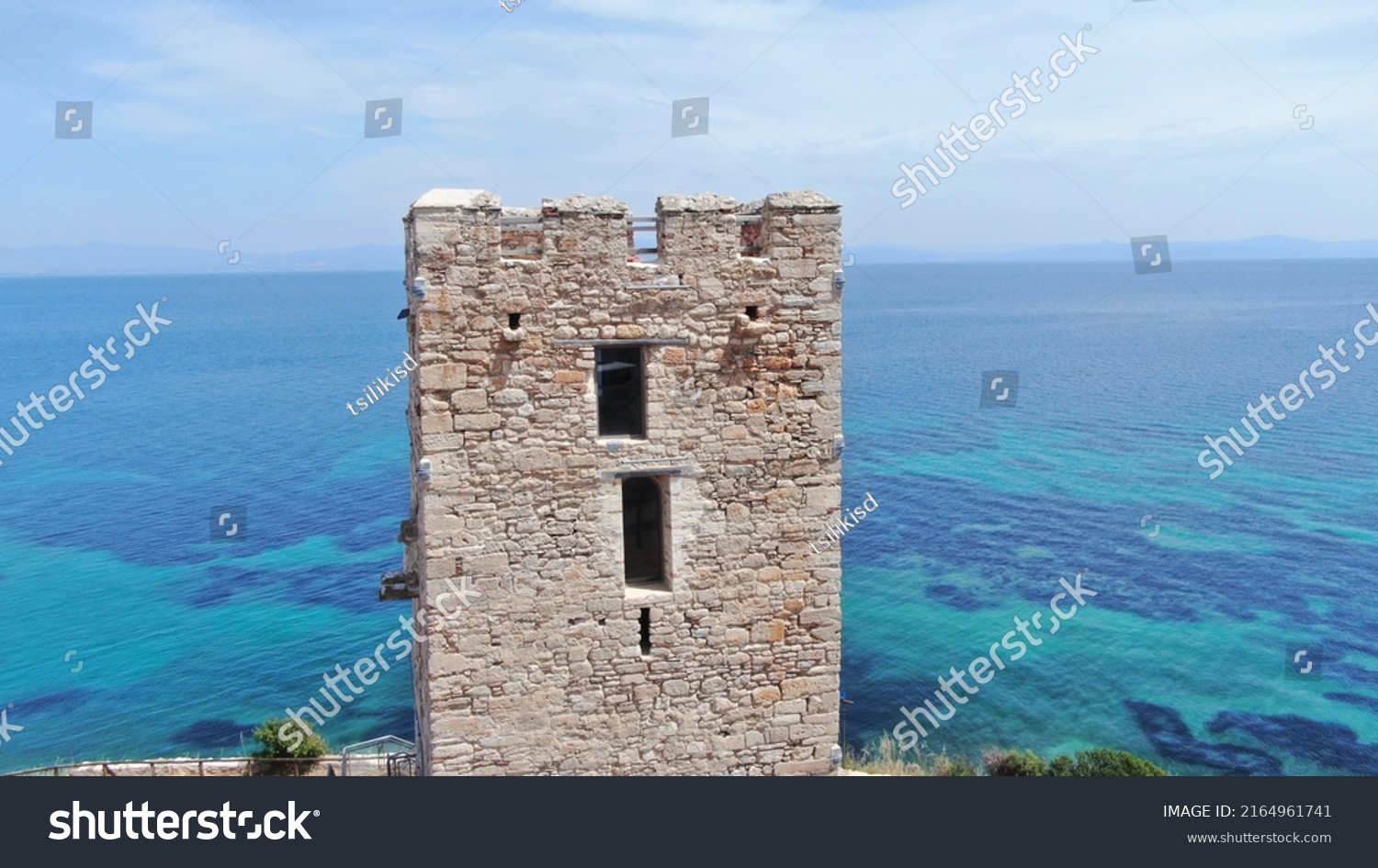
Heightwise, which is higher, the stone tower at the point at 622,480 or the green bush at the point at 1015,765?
the stone tower at the point at 622,480

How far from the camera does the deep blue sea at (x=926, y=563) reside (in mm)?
30828

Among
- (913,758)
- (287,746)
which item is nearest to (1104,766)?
(913,758)

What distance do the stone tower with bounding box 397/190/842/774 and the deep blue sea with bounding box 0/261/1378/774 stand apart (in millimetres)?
19490

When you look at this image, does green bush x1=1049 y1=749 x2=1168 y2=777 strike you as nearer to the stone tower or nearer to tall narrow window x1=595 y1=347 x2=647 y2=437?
the stone tower

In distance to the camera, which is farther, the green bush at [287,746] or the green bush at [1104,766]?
the green bush at [1104,766]

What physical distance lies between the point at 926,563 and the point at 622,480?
32908mm

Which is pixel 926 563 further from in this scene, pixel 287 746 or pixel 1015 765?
pixel 287 746

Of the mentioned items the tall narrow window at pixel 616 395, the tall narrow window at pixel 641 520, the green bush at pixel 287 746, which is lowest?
the green bush at pixel 287 746

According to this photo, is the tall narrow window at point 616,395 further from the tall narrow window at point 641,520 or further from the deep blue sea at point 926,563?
the deep blue sea at point 926,563

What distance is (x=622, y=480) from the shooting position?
1025 cm

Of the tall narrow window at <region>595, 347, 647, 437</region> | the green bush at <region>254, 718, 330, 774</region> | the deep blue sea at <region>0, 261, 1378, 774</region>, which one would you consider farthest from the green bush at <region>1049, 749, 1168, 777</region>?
the green bush at <region>254, 718, 330, 774</region>

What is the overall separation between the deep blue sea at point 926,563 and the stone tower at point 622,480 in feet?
63.9

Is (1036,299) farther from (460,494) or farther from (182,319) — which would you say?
(460,494)

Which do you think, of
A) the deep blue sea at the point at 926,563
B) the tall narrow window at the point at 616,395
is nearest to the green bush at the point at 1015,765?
the deep blue sea at the point at 926,563
